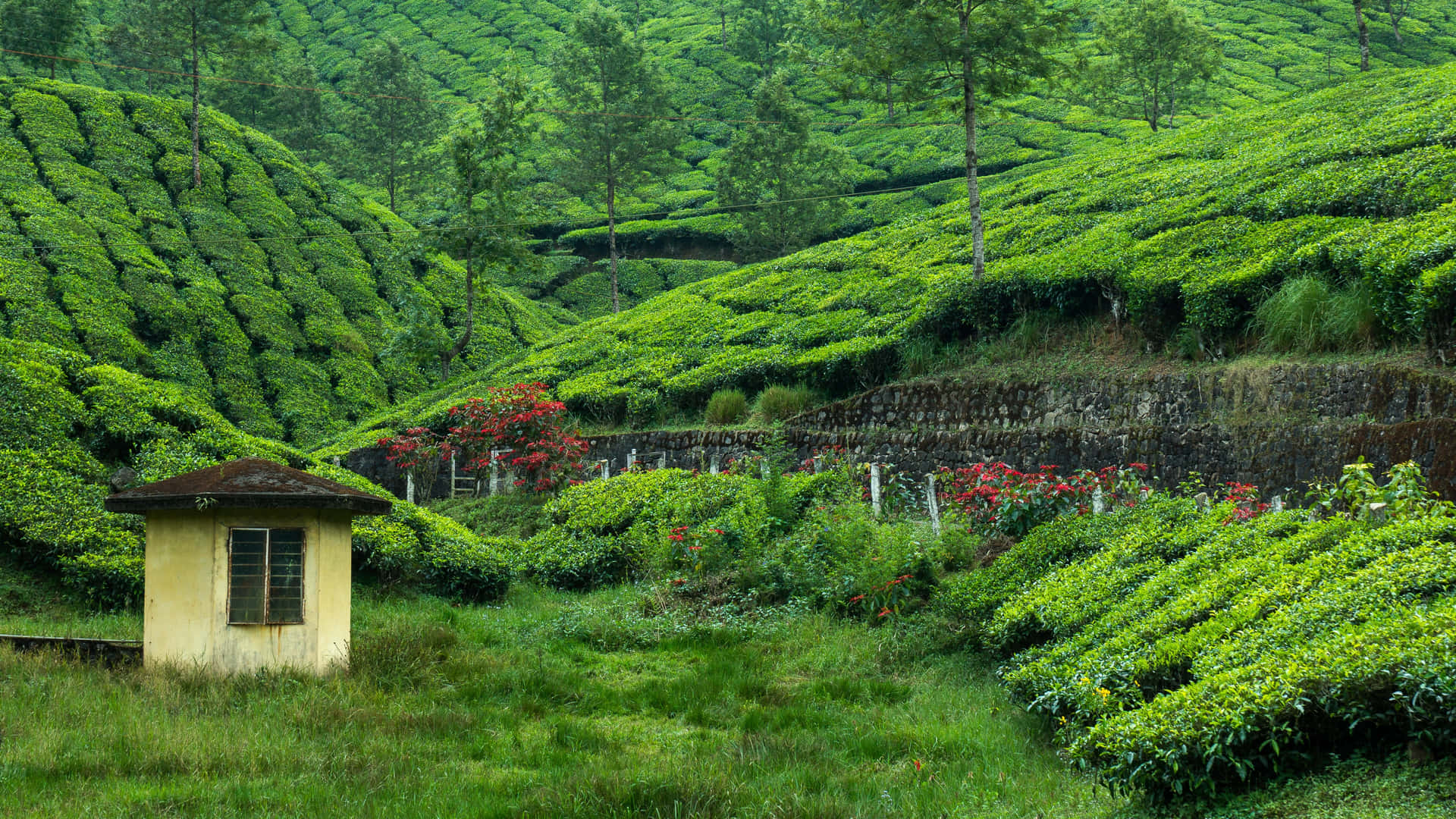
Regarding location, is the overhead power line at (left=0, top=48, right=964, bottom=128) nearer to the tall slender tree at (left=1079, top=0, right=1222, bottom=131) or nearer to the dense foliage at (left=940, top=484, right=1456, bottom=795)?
the tall slender tree at (left=1079, top=0, right=1222, bottom=131)

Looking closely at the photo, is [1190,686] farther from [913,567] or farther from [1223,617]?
[913,567]

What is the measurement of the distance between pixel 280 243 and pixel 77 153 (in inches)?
302

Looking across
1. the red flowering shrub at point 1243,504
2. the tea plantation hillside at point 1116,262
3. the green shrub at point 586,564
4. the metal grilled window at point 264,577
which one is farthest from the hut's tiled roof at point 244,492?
the tea plantation hillside at point 1116,262

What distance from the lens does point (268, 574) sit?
32.5ft

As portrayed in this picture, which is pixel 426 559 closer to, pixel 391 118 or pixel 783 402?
pixel 783 402

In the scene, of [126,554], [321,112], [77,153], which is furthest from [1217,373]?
[321,112]

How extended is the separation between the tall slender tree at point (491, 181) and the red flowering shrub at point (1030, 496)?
23451 mm

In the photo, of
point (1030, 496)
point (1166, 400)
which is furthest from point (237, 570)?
point (1166, 400)

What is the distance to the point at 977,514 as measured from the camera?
13.8 m

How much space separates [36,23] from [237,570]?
48.4 m

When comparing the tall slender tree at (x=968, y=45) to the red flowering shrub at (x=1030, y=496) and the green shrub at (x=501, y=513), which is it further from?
the green shrub at (x=501, y=513)

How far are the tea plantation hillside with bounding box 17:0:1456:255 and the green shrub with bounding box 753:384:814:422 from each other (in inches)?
963

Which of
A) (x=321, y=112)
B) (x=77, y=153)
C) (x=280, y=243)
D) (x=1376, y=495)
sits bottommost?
(x=1376, y=495)

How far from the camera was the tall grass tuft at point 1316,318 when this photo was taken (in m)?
14.2
